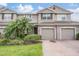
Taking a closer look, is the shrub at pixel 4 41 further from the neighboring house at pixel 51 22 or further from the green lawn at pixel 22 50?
the neighboring house at pixel 51 22

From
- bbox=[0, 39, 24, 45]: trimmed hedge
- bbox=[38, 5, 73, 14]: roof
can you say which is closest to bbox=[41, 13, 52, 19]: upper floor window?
bbox=[38, 5, 73, 14]: roof

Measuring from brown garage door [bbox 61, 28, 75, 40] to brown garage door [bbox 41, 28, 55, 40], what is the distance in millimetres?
363

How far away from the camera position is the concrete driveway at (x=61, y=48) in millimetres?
6230

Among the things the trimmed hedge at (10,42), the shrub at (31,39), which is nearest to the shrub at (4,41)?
the trimmed hedge at (10,42)

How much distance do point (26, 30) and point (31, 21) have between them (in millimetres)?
357

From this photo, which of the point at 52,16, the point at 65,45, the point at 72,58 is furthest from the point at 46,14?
the point at 72,58

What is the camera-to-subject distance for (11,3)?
6.65 meters

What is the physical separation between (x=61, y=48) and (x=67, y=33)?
2.81ft

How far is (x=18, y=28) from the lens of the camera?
6.93m

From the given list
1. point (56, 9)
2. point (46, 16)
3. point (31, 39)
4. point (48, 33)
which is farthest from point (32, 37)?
point (56, 9)

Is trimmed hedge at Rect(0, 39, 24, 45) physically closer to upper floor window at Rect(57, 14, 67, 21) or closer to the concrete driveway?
the concrete driveway

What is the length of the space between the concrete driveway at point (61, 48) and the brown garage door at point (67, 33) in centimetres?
21

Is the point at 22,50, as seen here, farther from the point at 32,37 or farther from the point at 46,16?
the point at 46,16

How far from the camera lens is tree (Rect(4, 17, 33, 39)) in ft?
22.4
